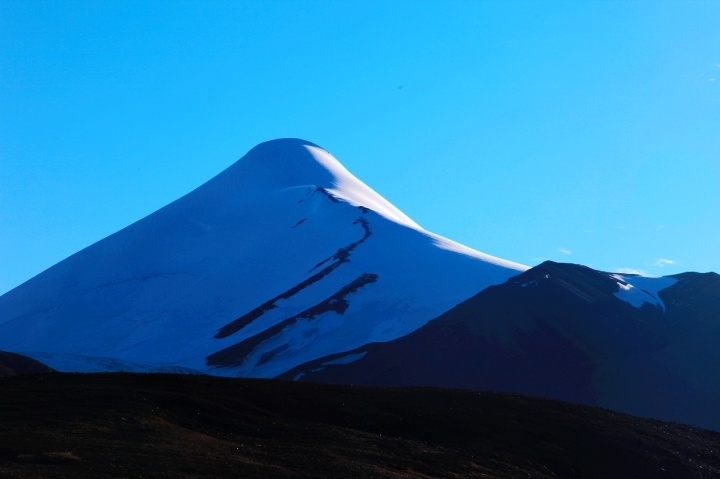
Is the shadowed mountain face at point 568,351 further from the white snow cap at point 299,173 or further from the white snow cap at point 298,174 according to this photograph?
the white snow cap at point 299,173

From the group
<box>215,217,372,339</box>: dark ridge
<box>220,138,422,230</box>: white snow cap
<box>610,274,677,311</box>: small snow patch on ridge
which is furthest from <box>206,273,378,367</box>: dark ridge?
<box>220,138,422,230</box>: white snow cap

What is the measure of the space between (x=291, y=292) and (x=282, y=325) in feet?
32.4

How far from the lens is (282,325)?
11150cm

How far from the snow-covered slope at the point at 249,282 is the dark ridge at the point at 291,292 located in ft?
0.73

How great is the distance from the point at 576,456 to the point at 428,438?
174 inches

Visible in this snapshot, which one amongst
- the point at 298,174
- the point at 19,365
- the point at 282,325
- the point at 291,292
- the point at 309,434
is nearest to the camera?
the point at 309,434

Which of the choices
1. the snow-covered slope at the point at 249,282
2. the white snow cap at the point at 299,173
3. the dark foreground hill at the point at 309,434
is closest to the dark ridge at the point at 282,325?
the snow-covered slope at the point at 249,282

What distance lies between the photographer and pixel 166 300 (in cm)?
12688

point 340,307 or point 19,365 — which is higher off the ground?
point 340,307

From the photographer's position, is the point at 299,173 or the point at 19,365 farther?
the point at 299,173

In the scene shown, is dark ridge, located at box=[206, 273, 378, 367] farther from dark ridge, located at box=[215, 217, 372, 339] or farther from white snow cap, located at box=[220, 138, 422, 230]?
white snow cap, located at box=[220, 138, 422, 230]

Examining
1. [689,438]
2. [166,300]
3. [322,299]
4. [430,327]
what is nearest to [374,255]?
[322,299]

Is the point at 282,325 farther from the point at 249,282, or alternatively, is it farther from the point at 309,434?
the point at 309,434

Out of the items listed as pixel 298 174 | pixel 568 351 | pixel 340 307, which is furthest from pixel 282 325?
pixel 298 174
